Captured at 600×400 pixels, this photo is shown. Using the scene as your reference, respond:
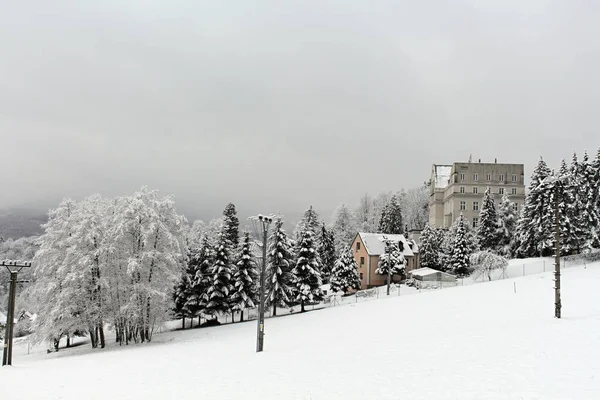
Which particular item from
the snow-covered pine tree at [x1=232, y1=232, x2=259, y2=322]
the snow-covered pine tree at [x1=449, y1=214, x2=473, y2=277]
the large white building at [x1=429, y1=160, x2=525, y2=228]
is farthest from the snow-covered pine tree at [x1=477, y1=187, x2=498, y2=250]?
the snow-covered pine tree at [x1=232, y1=232, x2=259, y2=322]

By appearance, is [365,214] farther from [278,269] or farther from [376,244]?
[278,269]

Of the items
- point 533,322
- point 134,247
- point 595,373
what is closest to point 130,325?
point 134,247

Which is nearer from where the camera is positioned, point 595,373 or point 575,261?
point 595,373

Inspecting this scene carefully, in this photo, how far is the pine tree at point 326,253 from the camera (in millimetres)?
69000

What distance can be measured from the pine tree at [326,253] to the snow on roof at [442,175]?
38324mm

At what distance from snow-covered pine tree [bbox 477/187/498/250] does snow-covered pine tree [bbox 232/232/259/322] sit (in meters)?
33.6

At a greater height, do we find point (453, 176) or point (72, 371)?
A: point (453, 176)

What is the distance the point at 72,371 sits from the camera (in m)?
16.6

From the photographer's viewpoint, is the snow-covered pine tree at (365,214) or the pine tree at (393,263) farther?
the snow-covered pine tree at (365,214)

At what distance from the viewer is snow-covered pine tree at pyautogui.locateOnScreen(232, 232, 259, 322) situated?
41000mm

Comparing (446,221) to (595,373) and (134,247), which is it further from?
(595,373)

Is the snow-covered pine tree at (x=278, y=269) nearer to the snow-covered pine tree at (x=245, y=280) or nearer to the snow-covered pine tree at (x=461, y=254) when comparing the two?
the snow-covered pine tree at (x=245, y=280)

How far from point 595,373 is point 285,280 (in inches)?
1325

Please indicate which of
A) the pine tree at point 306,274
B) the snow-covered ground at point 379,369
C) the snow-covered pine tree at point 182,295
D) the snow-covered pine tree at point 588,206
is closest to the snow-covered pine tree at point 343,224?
the pine tree at point 306,274
